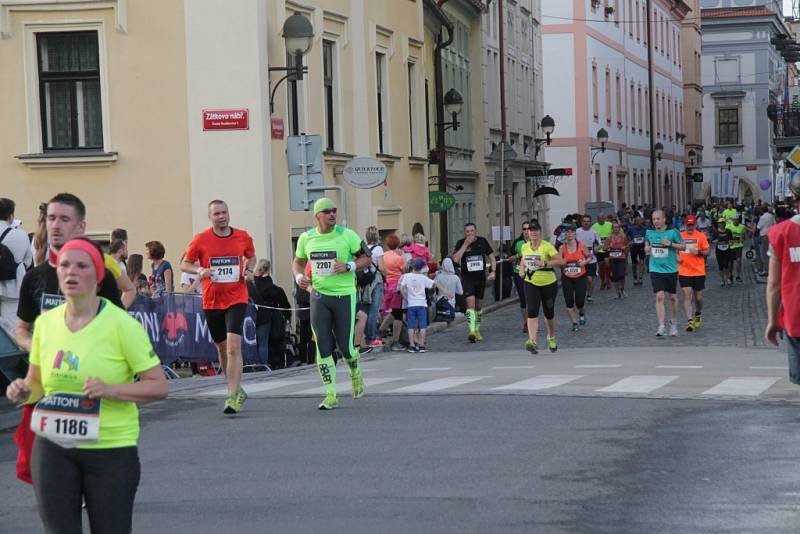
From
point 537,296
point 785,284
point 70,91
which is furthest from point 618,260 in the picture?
point 785,284

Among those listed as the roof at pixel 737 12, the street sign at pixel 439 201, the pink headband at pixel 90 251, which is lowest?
the pink headband at pixel 90 251

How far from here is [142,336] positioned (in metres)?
5.81

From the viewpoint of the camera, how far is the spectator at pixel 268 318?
2009cm

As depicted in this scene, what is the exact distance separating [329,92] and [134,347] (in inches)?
834

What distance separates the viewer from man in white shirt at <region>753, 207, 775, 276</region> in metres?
39.1

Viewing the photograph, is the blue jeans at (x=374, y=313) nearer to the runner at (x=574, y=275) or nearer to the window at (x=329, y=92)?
the runner at (x=574, y=275)

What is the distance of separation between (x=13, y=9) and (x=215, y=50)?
2.92 meters

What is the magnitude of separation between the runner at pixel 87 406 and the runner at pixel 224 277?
705cm

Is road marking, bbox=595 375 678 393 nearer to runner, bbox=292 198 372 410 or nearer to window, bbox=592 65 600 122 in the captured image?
runner, bbox=292 198 372 410

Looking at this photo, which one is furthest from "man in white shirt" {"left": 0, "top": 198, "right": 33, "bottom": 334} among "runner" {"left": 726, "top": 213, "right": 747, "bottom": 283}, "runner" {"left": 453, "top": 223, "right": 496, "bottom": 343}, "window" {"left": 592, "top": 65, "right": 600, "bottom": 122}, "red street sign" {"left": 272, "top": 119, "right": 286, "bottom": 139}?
"window" {"left": 592, "top": 65, "right": 600, "bottom": 122}

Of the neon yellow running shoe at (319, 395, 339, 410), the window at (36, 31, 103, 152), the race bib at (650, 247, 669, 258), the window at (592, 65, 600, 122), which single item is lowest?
the neon yellow running shoe at (319, 395, 339, 410)

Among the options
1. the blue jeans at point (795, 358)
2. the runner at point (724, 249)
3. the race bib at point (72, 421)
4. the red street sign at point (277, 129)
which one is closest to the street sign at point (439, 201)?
the runner at point (724, 249)

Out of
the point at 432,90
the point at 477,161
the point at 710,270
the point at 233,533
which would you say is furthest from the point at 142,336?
the point at 710,270

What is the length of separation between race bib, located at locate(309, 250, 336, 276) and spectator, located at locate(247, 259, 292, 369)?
664 cm
